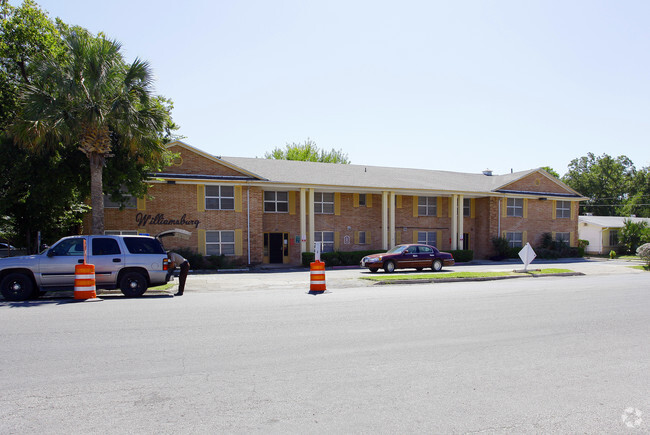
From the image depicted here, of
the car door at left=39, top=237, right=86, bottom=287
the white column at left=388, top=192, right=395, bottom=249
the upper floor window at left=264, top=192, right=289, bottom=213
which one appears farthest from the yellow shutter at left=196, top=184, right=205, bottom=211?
the car door at left=39, top=237, right=86, bottom=287

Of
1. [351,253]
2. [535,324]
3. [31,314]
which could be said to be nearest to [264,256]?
[351,253]

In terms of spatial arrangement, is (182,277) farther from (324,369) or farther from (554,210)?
(554,210)

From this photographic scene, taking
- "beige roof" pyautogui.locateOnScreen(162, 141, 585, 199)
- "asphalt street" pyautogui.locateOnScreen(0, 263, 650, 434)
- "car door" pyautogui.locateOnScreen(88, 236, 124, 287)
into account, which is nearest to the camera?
"asphalt street" pyautogui.locateOnScreen(0, 263, 650, 434)

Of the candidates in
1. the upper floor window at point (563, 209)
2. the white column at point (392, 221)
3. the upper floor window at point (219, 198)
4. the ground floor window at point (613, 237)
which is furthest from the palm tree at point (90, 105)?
the ground floor window at point (613, 237)

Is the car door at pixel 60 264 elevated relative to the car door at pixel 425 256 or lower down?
elevated

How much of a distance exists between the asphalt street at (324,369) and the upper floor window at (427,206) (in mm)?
23187

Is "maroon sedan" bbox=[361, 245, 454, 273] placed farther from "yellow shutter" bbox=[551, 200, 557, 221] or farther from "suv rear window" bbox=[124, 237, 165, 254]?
"yellow shutter" bbox=[551, 200, 557, 221]

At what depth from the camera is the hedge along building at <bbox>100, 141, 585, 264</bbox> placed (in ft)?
84.3

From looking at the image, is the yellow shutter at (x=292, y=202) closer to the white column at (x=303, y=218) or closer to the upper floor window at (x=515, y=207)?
the white column at (x=303, y=218)

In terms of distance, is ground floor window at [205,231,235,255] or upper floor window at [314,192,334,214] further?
upper floor window at [314,192,334,214]

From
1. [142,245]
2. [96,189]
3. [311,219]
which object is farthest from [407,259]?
[96,189]

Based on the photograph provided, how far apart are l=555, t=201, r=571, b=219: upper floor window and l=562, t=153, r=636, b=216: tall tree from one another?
3723 centimetres

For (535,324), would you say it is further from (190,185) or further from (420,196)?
(420,196)

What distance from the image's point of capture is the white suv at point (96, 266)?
40.6ft
